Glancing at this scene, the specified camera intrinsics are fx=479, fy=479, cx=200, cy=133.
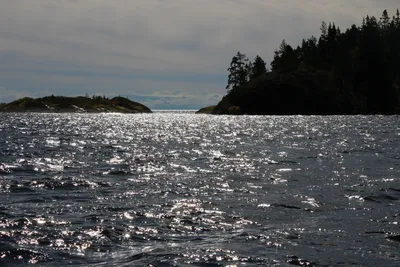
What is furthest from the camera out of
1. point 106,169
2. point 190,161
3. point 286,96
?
point 286,96

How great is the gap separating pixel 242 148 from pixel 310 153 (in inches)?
296

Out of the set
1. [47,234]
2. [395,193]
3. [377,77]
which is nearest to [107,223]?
[47,234]

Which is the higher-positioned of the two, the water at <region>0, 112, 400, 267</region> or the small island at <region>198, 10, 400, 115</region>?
the small island at <region>198, 10, 400, 115</region>

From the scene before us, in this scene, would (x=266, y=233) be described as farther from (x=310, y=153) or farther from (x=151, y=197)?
(x=310, y=153)

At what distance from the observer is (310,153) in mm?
39781

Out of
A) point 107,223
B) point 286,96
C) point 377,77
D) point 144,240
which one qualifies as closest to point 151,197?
point 107,223

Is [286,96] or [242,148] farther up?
[286,96]

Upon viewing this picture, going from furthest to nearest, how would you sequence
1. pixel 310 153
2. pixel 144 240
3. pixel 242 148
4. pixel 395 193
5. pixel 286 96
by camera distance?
pixel 286 96
pixel 242 148
pixel 310 153
pixel 395 193
pixel 144 240

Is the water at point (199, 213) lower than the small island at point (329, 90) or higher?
lower

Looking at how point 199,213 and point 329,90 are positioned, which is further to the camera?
point 329,90

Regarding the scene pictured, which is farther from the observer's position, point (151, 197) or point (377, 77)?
point (377, 77)

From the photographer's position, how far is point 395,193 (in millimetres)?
21250

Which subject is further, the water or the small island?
the small island

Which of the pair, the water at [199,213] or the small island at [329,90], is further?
the small island at [329,90]
